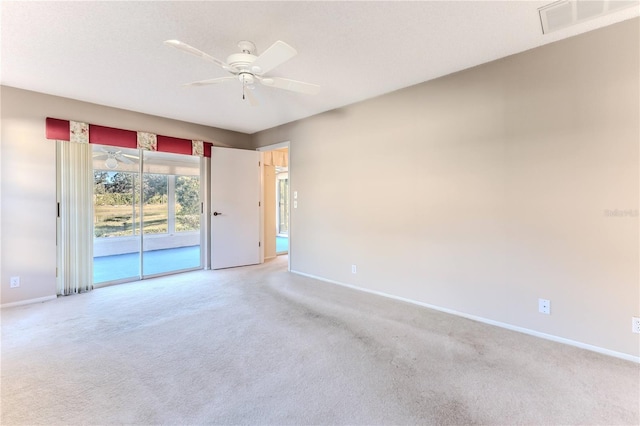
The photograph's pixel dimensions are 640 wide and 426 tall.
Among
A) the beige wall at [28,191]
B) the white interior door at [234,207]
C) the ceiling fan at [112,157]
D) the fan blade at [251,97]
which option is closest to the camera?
the fan blade at [251,97]

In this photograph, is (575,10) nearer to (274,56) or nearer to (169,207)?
(274,56)

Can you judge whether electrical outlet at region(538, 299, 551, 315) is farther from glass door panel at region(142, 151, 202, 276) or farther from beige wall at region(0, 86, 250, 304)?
beige wall at region(0, 86, 250, 304)

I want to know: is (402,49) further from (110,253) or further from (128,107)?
(110,253)

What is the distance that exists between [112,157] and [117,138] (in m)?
0.53

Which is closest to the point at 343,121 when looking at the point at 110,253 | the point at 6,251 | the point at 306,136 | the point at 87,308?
the point at 306,136

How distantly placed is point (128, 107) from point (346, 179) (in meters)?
3.26

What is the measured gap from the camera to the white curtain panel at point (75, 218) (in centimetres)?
351

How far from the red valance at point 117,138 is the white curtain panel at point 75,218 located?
129mm

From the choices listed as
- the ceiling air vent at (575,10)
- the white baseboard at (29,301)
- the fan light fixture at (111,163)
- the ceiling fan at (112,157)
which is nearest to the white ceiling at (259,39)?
the ceiling air vent at (575,10)

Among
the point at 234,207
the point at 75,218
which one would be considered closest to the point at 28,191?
the point at 75,218

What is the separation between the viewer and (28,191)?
3275 mm

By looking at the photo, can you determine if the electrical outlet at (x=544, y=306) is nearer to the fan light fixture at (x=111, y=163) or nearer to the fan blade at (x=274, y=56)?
the fan blade at (x=274, y=56)

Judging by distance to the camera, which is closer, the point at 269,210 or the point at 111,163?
the point at 111,163

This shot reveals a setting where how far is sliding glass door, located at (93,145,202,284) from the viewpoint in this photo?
427cm
